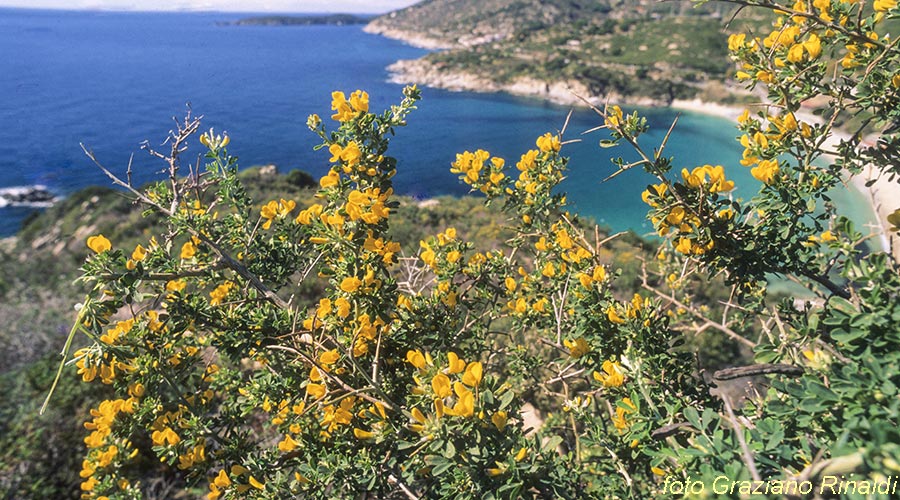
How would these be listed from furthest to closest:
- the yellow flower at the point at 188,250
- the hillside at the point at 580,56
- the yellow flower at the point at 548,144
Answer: the hillside at the point at 580,56 < the yellow flower at the point at 548,144 < the yellow flower at the point at 188,250

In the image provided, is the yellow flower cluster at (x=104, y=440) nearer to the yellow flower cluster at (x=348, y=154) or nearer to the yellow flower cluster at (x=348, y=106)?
the yellow flower cluster at (x=348, y=154)

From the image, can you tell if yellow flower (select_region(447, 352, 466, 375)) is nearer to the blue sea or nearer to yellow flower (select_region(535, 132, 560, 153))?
yellow flower (select_region(535, 132, 560, 153))

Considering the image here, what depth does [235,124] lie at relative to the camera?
16.5 meters

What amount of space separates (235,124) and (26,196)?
44.7ft

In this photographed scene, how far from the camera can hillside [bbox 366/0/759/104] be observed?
45.8 metres

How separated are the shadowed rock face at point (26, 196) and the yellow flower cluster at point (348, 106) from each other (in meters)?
26.9

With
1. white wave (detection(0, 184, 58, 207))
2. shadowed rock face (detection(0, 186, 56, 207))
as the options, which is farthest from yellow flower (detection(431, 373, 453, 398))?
shadowed rock face (detection(0, 186, 56, 207))

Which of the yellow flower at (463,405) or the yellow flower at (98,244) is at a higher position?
the yellow flower at (98,244)

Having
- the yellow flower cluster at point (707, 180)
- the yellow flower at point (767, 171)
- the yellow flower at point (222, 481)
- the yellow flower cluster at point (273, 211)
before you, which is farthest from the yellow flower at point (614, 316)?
the yellow flower at point (222, 481)

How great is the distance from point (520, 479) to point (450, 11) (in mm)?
117325

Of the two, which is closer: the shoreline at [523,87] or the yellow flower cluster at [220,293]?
the yellow flower cluster at [220,293]

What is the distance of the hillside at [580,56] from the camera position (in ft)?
150

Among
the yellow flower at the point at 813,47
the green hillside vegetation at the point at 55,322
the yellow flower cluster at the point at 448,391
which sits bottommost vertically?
the green hillside vegetation at the point at 55,322

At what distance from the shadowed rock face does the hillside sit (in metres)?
29.5
